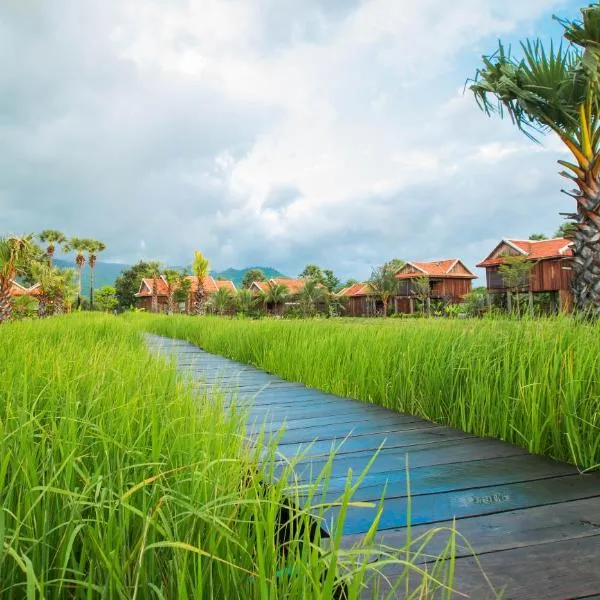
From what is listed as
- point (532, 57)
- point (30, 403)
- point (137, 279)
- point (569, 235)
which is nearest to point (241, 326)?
point (569, 235)

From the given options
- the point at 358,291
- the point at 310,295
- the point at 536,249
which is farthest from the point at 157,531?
the point at 358,291

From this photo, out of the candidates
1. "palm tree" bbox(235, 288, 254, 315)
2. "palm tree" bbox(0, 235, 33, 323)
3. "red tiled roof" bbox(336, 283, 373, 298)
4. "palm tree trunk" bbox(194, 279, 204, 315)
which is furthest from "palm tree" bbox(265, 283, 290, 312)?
"palm tree" bbox(0, 235, 33, 323)

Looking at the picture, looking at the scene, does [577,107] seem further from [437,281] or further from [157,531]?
[437,281]

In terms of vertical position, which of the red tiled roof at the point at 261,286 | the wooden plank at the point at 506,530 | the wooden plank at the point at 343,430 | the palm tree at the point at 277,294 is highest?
the red tiled roof at the point at 261,286

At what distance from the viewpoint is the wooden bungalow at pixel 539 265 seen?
1296 inches

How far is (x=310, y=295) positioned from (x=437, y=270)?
12.3 m

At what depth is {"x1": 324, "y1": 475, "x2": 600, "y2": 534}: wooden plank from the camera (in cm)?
173

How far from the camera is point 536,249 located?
1442 inches

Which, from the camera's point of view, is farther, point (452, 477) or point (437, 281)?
point (437, 281)

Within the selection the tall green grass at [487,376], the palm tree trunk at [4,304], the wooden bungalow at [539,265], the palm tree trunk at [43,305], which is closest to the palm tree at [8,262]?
the palm tree trunk at [4,304]

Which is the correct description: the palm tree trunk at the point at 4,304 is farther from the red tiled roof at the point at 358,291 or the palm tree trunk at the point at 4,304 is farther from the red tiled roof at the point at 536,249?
the red tiled roof at the point at 358,291

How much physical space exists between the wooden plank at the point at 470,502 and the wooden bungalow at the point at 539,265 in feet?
104

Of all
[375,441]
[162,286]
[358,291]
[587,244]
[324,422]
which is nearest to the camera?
[375,441]

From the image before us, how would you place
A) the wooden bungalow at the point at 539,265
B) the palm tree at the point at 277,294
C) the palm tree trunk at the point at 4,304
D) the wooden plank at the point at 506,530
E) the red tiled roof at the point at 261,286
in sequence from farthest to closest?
1. the red tiled roof at the point at 261,286
2. the palm tree at the point at 277,294
3. the wooden bungalow at the point at 539,265
4. the palm tree trunk at the point at 4,304
5. the wooden plank at the point at 506,530
